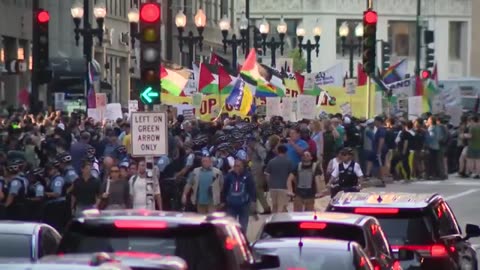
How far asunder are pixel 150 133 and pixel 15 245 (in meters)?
7.31

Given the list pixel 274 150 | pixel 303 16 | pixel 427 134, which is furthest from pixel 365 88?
pixel 303 16

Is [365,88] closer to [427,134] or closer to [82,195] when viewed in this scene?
[427,134]

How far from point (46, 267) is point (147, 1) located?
1163cm

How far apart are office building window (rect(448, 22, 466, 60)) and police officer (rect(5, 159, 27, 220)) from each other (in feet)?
300

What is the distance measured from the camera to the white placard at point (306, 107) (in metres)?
39.9

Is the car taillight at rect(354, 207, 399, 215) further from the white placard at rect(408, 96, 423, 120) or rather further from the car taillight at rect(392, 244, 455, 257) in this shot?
the white placard at rect(408, 96, 423, 120)

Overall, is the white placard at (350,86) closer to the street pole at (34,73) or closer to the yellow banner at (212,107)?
the yellow banner at (212,107)

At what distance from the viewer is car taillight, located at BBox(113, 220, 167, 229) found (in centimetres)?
1041

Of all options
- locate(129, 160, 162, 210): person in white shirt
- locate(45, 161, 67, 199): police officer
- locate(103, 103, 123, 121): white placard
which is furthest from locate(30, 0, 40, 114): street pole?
locate(129, 160, 162, 210): person in white shirt

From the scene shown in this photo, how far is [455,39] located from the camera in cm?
11062

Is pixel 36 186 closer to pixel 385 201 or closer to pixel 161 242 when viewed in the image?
pixel 385 201

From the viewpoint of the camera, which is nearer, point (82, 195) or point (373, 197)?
point (373, 197)

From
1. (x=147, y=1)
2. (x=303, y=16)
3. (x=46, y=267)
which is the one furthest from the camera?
(x=303, y=16)

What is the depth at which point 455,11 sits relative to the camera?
359 feet
